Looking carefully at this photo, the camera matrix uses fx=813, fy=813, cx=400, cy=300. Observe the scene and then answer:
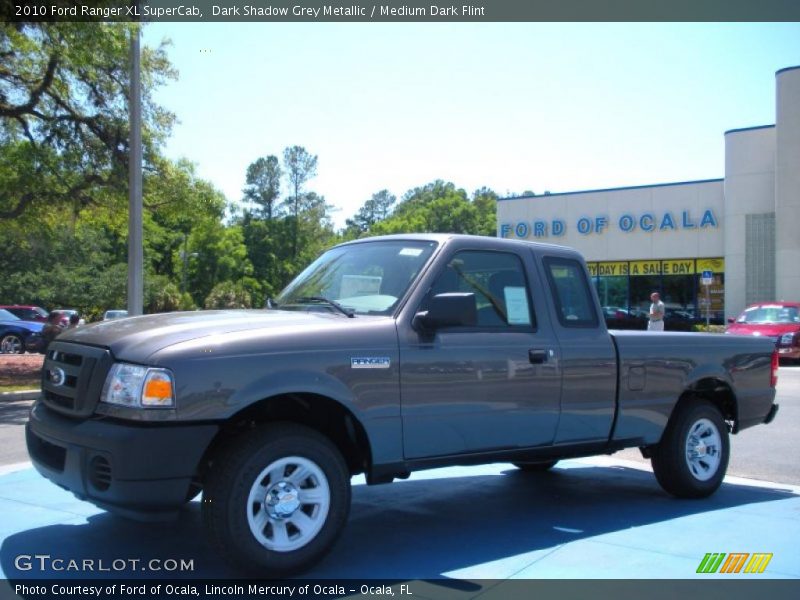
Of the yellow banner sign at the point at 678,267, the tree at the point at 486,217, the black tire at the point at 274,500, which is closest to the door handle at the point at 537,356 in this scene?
the black tire at the point at 274,500

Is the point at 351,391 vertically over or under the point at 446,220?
under

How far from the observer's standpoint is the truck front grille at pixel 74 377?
423cm

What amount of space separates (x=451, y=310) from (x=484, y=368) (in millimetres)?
598

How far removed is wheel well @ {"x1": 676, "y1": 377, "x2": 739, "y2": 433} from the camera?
662 cm

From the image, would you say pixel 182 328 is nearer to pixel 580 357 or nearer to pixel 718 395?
pixel 580 357

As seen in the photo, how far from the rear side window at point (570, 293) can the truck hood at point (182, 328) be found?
1701 mm

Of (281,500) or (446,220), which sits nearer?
(281,500)

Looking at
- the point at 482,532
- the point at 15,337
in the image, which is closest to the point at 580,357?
the point at 482,532

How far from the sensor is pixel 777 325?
21.6 m

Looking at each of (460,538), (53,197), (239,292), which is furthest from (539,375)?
(239,292)

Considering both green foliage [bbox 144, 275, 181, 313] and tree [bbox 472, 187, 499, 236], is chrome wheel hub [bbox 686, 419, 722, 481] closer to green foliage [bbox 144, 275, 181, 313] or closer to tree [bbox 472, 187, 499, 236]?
green foliage [bbox 144, 275, 181, 313]

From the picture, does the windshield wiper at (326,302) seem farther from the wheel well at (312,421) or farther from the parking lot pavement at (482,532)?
the parking lot pavement at (482,532)

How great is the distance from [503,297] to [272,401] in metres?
1.85

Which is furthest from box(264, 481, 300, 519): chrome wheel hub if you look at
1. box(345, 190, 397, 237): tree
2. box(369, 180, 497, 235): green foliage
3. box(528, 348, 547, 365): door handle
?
box(345, 190, 397, 237): tree
